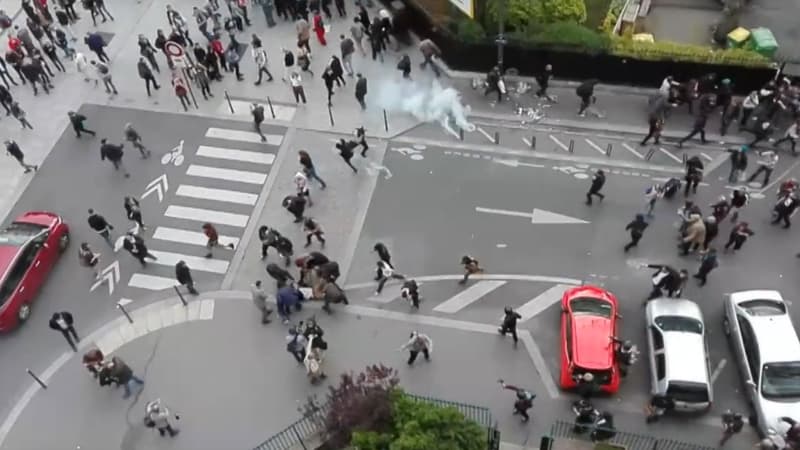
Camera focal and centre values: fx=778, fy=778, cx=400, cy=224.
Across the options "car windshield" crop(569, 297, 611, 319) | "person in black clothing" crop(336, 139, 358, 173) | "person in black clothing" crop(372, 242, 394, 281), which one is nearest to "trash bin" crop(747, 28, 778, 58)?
"car windshield" crop(569, 297, 611, 319)

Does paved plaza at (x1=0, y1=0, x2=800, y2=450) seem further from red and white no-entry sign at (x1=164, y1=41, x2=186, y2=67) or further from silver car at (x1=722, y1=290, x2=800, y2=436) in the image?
red and white no-entry sign at (x1=164, y1=41, x2=186, y2=67)

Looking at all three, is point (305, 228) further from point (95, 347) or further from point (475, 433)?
point (475, 433)

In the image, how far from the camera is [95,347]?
2219 cm

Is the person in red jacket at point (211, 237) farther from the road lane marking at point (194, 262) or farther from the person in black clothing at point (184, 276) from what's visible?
the person in black clothing at point (184, 276)

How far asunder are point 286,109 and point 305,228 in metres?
6.39

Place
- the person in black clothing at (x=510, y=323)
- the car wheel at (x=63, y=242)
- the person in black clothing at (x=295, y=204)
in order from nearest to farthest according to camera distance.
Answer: the person in black clothing at (x=510, y=323)
the person in black clothing at (x=295, y=204)
the car wheel at (x=63, y=242)

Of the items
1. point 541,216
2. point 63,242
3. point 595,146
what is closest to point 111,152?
point 63,242

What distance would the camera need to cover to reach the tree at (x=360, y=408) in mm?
16500

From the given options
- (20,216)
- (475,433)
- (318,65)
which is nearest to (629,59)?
(318,65)

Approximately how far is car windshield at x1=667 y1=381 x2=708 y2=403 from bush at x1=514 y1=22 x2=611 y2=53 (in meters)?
12.3

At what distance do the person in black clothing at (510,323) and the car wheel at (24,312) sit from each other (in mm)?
13776

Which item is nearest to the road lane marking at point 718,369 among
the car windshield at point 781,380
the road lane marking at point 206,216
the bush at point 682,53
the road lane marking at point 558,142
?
the car windshield at point 781,380

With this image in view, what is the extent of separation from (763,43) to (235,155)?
18397 mm

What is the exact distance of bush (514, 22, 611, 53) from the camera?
2630 centimetres
